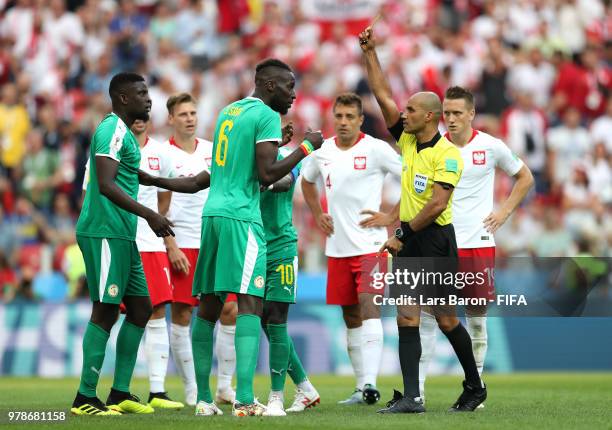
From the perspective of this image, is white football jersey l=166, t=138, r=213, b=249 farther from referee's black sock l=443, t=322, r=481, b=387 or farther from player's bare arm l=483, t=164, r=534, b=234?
referee's black sock l=443, t=322, r=481, b=387

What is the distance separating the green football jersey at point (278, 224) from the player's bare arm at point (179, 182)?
66 centimetres

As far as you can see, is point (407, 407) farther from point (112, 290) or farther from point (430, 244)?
point (112, 290)

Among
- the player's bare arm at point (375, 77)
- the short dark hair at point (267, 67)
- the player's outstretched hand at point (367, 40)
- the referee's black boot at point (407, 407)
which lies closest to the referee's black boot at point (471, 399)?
the referee's black boot at point (407, 407)

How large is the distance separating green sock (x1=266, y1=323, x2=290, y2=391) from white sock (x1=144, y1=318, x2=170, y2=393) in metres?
1.73

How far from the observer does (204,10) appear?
25.7 m

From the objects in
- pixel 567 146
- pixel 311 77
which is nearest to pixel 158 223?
pixel 311 77

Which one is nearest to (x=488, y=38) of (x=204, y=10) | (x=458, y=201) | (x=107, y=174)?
(x=204, y=10)

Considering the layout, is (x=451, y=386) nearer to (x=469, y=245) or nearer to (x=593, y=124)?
(x=469, y=245)

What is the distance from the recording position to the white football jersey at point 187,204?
13070 millimetres

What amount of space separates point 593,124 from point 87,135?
955cm

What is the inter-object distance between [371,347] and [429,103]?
299 centimetres

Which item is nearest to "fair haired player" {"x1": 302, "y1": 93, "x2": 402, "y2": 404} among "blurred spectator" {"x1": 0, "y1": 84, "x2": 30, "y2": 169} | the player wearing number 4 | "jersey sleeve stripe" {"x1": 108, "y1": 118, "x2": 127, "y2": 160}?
the player wearing number 4

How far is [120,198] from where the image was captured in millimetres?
10430

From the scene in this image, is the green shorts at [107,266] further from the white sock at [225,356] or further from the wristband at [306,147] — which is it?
the wristband at [306,147]
